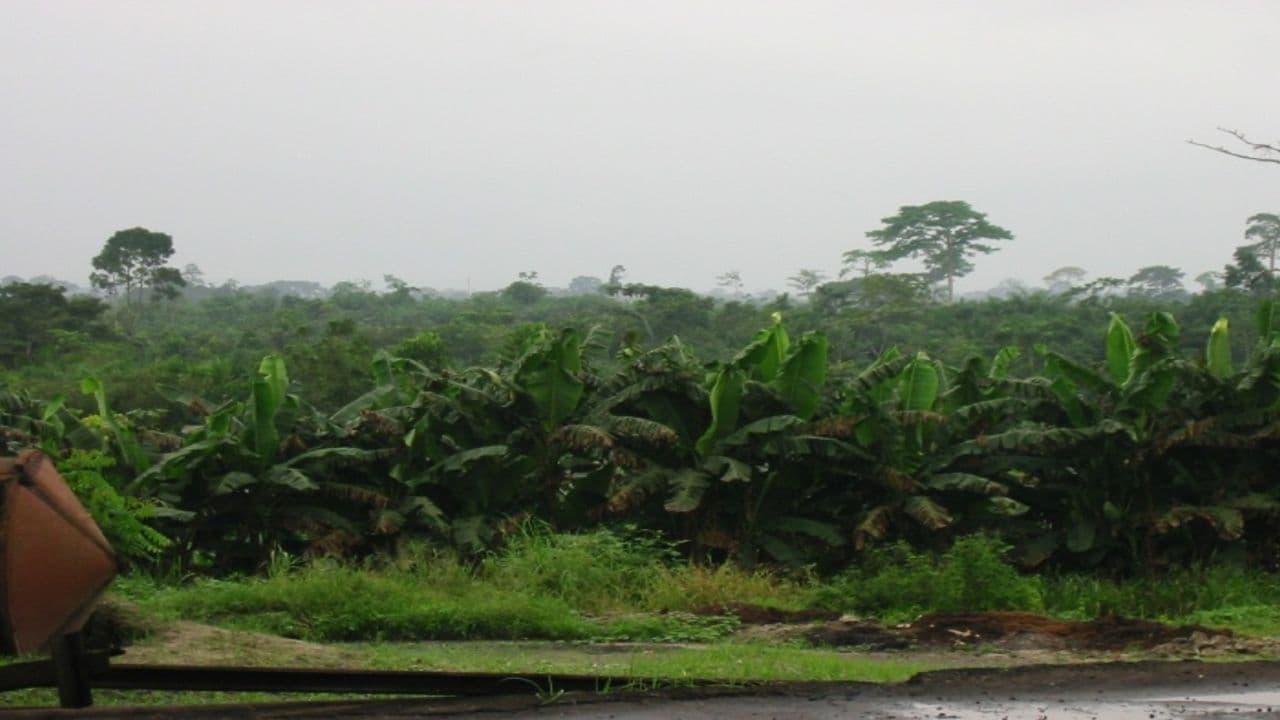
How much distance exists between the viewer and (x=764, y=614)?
1050 cm

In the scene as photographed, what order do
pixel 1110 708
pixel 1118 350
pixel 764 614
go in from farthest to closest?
1. pixel 1118 350
2. pixel 764 614
3. pixel 1110 708

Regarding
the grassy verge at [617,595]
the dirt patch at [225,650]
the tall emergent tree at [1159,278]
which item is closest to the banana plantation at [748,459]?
the grassy verge at [617,595]

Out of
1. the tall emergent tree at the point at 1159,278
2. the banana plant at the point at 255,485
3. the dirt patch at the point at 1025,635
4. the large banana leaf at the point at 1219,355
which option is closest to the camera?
the dirt patch at the point at 1025,635

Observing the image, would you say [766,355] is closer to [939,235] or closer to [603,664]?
[603,664]

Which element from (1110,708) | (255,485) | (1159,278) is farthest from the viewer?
(1159,278)

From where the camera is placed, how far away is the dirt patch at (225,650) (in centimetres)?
786

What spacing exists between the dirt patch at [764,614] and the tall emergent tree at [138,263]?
148 feet

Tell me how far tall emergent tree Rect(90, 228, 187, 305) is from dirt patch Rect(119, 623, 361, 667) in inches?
1796

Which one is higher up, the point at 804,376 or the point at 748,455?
the point at 804,376

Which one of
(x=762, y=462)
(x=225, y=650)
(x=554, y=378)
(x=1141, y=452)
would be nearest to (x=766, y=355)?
(x=762, y=462)

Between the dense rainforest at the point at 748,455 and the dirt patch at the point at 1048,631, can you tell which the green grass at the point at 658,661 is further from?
the dense rainforest at the point at 748,455

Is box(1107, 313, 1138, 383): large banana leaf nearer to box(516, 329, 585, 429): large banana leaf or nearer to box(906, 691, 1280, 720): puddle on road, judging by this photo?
box(516, 329, 585, 429): large banana leaf

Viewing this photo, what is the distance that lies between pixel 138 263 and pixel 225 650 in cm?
4704

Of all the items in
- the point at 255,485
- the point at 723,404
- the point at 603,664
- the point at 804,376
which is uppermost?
the point at 804,376
